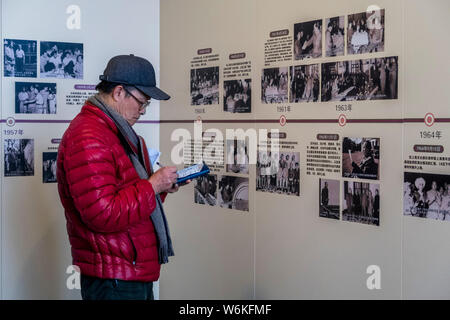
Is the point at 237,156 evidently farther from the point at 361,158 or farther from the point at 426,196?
the point at 426,196

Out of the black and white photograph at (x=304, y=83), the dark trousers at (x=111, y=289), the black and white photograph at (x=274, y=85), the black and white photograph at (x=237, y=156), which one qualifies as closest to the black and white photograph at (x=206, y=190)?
the black and white photograph at (x=237, y=156)

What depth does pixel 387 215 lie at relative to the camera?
3.09m

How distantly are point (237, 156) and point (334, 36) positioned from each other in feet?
3.74

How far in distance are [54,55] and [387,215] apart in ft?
9.05

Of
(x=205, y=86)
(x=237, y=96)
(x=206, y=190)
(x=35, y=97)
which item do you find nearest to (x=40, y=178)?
(x=35, y=97)

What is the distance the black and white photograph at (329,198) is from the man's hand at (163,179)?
1.07 metres

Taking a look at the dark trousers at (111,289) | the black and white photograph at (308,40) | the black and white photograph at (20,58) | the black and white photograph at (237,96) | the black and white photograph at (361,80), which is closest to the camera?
the dark trousers at (111,289)

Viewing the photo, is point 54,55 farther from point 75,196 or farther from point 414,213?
point 414,213

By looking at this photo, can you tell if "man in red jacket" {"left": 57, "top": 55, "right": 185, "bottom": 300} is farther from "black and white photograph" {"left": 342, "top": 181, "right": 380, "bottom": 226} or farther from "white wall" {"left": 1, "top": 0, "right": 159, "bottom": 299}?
"white wall" {"left": 1, "top": 0, "right": 159, "bottom": 299}

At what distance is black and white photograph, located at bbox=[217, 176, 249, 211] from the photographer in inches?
158

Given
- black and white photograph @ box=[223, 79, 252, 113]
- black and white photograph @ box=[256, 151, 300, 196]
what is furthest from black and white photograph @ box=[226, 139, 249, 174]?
black and white photograph @ box=[223, 79, 252, 113]

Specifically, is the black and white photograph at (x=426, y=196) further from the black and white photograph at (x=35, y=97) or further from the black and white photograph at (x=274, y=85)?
the black and white photograph at (x=35, y=97)

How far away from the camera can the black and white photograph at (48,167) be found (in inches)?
171
